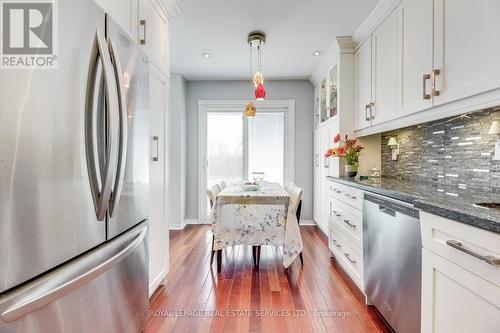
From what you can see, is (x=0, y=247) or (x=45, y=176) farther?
(x=45, y=176)

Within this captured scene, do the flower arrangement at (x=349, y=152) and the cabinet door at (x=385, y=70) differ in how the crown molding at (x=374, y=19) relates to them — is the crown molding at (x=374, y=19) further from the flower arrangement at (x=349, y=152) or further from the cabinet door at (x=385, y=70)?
the flower arrangement at (x=349, y=152)

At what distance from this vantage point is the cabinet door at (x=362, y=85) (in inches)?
110

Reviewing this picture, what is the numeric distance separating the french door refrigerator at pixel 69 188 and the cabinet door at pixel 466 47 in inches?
70.1

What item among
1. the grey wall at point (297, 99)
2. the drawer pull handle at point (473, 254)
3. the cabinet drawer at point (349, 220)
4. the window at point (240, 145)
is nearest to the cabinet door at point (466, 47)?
the drawer pull handle at point (473, 254)

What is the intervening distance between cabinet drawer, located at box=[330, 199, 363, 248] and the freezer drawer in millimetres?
1639

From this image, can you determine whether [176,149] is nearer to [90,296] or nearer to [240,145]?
[240,145]

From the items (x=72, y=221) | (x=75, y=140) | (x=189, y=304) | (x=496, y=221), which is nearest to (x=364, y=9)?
(x=496, y=221)

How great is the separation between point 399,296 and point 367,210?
2.03 feet

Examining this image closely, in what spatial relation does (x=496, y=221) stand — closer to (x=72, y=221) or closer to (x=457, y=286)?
(x=457, y=286)

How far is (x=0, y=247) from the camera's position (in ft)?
2.22

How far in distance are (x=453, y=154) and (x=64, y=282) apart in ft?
7.88

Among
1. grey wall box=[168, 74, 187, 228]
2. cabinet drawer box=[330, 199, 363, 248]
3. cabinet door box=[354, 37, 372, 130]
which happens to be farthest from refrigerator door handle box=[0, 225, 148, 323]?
grey wall box=[168, 74, 187, 228]

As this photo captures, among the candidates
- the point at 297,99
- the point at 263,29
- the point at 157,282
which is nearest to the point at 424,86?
the point at 263,29

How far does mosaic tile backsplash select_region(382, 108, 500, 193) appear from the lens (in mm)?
1636
